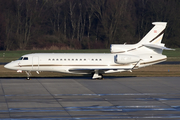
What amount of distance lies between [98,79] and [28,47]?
45.1m

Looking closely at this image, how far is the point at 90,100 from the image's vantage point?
20.0 metres

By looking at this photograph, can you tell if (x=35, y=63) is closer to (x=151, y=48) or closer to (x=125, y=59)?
(x=125, y=59)

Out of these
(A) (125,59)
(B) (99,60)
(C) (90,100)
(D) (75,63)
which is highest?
(A) (125,59)

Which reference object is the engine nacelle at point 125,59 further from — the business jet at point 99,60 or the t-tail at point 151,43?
the t-tail at point 151,43

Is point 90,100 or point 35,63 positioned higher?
point 35,63

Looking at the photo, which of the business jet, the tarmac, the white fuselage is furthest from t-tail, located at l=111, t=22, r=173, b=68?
the tarmac

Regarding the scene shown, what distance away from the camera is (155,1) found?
80812 millimetres

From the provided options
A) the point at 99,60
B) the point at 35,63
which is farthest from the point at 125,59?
the point at 35,63

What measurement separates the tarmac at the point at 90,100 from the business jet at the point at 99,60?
253 centimetres

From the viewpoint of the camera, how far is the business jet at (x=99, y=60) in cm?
3075

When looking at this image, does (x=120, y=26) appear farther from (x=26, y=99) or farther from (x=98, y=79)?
(x=26, y=99)

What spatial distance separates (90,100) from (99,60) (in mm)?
A: 11870

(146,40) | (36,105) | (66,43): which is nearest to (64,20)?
(66,43)

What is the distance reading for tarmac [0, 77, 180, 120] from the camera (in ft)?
52.0
